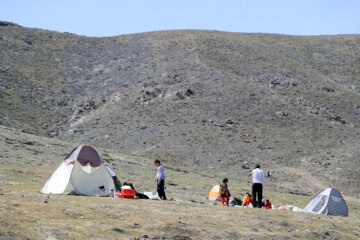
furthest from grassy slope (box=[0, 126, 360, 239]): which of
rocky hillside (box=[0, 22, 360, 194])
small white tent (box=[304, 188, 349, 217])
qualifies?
rocky hillside (box=[0, 22, 360, 194])

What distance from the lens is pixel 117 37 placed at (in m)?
96.3

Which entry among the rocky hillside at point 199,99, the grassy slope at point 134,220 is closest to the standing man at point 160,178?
the grassy slope at point 134,220

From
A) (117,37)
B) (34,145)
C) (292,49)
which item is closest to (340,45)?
(292,49)

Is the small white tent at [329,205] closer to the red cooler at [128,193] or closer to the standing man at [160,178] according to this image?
the standing man at [160,178]

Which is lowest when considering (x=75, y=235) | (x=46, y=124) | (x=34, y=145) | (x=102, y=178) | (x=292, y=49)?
(x=75, y=235)

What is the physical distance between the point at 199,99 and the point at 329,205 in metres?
40.2

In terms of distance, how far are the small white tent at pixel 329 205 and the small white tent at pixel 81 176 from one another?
9.76m

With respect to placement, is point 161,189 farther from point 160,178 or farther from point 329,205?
point 329,205

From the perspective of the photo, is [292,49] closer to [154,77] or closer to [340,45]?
[340,45]

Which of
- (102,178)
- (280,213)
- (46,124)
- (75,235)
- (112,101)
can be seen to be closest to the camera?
(75,235)

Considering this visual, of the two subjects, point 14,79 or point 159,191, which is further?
point 14,79

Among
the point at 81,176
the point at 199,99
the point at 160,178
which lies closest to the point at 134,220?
the point at 160,178

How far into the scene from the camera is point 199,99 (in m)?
66.3

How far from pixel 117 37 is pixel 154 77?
25564 millimetres
